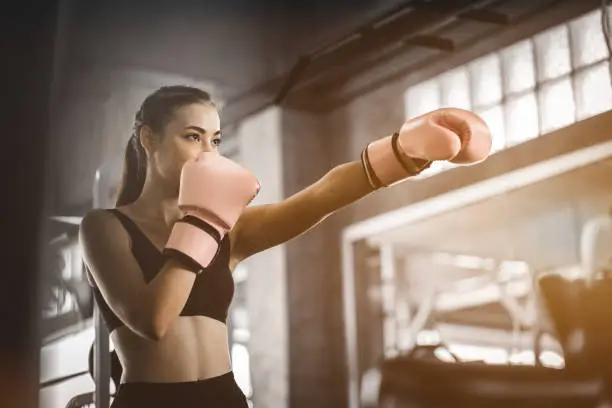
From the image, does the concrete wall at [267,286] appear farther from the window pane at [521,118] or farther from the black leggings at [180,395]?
the window pane at [521,118]

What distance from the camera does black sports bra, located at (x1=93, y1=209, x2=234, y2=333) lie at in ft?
5.58

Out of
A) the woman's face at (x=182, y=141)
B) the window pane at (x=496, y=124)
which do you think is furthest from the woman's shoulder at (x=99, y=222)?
the window pane at (x=496, y=124)

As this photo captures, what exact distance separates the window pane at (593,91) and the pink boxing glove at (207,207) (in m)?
0.65

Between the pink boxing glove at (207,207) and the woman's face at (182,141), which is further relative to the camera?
the woman's face at (182,141)

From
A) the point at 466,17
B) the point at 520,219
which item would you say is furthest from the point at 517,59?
the point at 520,219

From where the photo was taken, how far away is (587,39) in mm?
1688

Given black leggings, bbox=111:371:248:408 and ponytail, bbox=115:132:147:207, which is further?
ponytail, bbox=115:132:147:207

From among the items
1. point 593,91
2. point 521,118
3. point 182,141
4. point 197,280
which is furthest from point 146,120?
point 593,91

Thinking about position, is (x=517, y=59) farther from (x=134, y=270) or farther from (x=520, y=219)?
(x=134, y=270)

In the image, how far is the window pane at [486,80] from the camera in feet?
5.74

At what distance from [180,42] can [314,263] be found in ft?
1.93

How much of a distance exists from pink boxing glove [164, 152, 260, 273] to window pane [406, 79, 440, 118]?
1.18 ft

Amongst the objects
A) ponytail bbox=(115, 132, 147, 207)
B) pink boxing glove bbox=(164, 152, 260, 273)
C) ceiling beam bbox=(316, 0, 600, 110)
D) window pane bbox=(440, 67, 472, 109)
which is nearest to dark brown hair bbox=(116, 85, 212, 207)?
ponytail bbox=(115, 132, 147, 207)

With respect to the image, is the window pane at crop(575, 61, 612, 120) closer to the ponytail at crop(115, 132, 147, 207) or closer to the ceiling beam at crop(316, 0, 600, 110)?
the ceiling beam at crop(316, 0, 600, 110)
